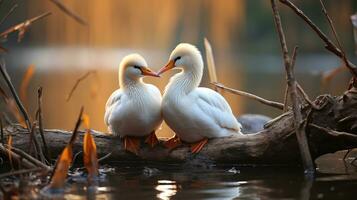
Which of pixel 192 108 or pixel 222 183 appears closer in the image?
pixel 222 183

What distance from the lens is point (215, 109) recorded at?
26.8 ft

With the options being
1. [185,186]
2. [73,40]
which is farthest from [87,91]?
[73,40]

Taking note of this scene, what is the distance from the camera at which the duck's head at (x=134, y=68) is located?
8.13 m

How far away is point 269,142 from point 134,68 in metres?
1.60

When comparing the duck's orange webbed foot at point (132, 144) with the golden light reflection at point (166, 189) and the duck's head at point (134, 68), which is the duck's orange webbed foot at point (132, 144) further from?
the golden light reflection at point (166, 189)

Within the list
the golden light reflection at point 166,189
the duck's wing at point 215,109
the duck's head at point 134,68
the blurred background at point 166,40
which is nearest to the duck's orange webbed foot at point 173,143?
the duck's wing at point 215,109

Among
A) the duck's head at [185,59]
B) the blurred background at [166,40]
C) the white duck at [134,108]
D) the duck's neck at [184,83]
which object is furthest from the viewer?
the blurred background at [166,40]

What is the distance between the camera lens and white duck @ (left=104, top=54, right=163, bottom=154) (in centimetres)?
799

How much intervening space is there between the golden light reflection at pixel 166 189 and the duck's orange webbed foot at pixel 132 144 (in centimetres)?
A: 93

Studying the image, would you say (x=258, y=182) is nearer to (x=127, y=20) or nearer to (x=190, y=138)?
(x=190, y=138)

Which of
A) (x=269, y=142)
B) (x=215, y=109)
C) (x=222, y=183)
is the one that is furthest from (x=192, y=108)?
(x=222, y=183)

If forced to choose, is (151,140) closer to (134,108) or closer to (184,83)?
(134,108)

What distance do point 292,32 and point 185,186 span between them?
2999 centimetres

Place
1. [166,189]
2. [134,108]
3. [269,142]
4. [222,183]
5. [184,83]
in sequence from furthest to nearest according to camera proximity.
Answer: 1. [184,83]
2. [134,108]
3. [269,142]
4. [222,183]
5. [166,189]
